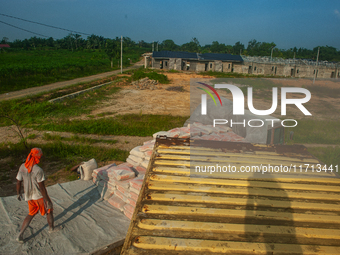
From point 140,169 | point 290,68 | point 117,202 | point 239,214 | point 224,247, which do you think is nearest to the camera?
point 224,247

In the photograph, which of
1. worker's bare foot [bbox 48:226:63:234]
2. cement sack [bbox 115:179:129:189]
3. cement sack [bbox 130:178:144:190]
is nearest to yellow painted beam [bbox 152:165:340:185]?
cement sack [bbox 130:178:144:190]

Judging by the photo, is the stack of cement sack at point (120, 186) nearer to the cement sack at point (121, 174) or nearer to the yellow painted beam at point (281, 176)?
the cement sack at point (121, 174)

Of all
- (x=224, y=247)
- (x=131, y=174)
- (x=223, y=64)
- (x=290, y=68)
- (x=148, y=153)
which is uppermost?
(x=223, y=64)

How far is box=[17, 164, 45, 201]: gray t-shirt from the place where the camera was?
3510mm

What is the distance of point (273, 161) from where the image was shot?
13.0 feet

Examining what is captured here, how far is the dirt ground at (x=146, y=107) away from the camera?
5766 mm

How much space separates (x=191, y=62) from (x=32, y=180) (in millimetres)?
34328

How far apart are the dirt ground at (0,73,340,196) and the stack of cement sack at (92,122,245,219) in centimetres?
130

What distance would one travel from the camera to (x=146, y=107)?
14672 mm

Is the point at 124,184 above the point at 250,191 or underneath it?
underneath

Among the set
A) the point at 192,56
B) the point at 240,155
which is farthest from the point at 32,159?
the point at 192,56

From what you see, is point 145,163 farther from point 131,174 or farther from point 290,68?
point 290,68

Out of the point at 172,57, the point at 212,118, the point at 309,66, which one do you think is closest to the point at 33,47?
the point at 172,57

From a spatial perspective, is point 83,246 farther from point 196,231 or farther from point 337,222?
point 337,222
